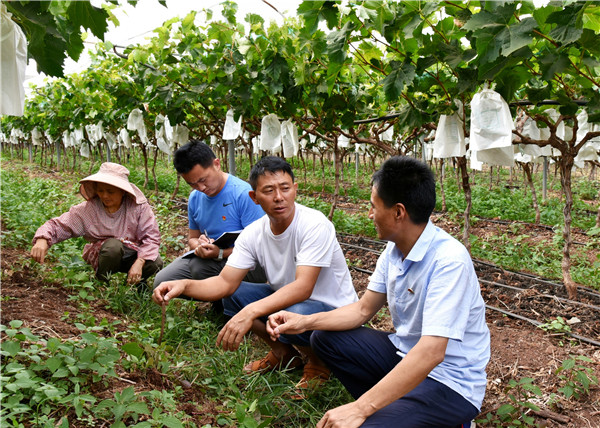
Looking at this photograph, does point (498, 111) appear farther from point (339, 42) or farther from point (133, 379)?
point (133, 379)

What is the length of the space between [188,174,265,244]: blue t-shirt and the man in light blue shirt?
4.36 feet

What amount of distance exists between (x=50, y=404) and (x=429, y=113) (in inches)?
129

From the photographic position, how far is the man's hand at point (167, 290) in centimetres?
229

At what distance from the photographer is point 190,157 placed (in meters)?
3.07

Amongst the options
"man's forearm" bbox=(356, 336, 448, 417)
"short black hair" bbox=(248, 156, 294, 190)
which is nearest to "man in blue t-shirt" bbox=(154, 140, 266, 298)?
Result: "short black hair" bbox=(248, 156, 294, 190)

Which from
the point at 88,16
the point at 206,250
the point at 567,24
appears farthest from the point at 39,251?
the point at 567,24

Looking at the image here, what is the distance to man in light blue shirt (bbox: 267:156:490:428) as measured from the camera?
62.8 inches

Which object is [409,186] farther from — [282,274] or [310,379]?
[310,379]

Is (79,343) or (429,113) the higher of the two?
(429,113)

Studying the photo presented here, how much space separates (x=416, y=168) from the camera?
1748 mm

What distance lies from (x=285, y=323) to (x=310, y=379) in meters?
0.51

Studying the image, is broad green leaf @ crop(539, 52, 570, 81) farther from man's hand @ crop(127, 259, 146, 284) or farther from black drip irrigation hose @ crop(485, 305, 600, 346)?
man's hand @ crop(127, 259, 146, 284)

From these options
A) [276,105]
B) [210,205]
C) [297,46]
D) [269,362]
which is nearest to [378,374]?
[269,362]

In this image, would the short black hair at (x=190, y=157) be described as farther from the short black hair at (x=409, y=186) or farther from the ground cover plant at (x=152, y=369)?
the short black hair at (x=409, y=186)
